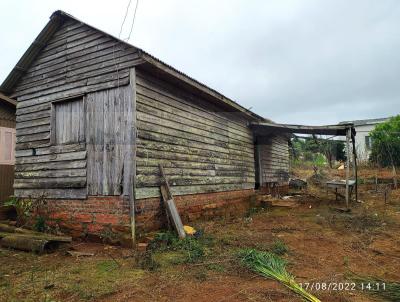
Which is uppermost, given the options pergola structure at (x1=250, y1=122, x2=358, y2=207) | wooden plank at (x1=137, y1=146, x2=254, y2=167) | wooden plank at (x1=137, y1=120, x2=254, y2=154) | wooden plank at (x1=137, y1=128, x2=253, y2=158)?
pergola structure at (x1=250, y1=122, x2=358, y2=207)

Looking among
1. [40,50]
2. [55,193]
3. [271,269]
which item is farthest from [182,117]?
[271,269]

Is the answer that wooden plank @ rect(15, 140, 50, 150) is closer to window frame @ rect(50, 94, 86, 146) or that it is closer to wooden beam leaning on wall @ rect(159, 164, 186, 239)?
window frame @ rect(50, 94, 86, 146)

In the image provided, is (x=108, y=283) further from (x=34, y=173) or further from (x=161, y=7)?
(x=161, y=7)

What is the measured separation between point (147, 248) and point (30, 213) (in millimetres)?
4302

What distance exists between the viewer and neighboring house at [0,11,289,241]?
703 cm

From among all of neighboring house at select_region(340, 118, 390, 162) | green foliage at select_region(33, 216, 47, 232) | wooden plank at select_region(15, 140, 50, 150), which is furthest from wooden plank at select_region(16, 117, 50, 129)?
neighboring house at select_region(340, 118, 390, 162)

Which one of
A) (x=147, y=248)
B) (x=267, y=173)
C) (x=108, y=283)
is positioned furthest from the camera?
(x=267, y=173)

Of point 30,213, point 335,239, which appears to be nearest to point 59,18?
point 30,213

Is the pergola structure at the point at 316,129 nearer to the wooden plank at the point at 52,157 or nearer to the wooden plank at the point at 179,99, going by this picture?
the wooden plank at the point at 179,99

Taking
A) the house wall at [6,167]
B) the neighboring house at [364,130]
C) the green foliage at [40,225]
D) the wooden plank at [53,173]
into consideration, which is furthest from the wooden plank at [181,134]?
the neighboring house at [364,130]

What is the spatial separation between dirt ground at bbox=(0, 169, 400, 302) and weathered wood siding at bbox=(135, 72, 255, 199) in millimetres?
1569

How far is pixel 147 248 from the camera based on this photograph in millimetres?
6324

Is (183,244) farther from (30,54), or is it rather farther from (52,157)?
(30,54)

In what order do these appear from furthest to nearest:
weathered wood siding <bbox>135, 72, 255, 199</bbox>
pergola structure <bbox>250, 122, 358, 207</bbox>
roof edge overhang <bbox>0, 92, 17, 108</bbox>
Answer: pergola structure <bbox>250, 122, 358, 207</bbox>, roof edge overhang <bbox>0, 92, 17, 108</bbox>, weathered wood siding <bbox>135, 72, 255, 199</bbox>
